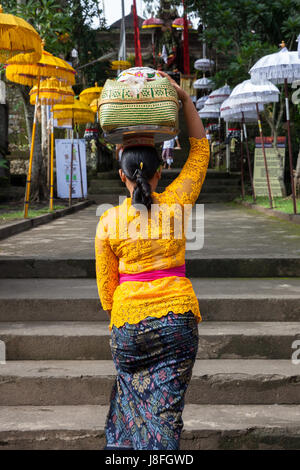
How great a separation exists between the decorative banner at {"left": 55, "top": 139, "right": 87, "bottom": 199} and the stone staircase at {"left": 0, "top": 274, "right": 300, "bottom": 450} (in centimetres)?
820

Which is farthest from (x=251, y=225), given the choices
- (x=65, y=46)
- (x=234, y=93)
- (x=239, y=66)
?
(x=65, y=46)

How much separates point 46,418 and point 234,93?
24.3 ft

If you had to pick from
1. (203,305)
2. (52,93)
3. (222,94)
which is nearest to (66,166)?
(52,93)

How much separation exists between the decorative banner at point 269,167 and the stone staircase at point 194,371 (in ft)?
24.3

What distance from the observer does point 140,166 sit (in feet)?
6.33

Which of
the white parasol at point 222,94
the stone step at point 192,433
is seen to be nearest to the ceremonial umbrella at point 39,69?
the stone step at point 192,433

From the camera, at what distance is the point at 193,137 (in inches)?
86.9

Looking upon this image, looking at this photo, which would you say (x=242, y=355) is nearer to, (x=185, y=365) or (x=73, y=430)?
(x=73, y=430)

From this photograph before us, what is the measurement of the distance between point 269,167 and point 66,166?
462 centimetres

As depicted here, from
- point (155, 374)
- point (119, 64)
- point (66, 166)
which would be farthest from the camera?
point (119, 64)

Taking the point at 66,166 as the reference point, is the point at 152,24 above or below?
above

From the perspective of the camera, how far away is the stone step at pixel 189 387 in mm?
3115

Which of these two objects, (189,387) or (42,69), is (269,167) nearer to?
(42,69)

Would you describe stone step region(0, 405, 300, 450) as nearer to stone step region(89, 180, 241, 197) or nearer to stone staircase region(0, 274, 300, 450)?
stone staircase region(0, 274, 300, 450)
